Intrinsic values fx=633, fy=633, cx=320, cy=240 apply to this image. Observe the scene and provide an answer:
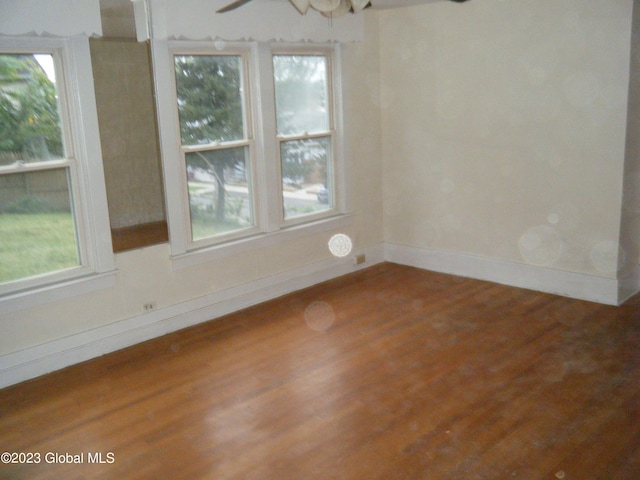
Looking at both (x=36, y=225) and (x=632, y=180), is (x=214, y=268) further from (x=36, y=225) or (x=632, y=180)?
(x=632, y=180)

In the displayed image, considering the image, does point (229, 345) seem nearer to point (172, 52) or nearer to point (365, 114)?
point (172, 52)

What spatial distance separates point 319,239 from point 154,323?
5.74ft

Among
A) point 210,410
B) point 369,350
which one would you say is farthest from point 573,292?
point 210,410

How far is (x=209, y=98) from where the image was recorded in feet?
15.6

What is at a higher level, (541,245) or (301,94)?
(301,94)

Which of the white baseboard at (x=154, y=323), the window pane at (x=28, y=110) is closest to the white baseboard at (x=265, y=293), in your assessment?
the white baseboard at (x=154, y=323)

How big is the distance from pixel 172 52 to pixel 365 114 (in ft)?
6.90

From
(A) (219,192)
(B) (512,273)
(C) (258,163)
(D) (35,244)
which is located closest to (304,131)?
(C) (258,163)

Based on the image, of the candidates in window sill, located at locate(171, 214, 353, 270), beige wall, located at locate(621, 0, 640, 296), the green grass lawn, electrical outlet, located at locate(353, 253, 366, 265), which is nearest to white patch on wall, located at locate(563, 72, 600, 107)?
beige wall, located at locate(621, 0, 640, 296)

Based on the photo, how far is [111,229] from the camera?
170 inches

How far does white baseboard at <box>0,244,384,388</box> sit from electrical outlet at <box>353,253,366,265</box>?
0.05 m

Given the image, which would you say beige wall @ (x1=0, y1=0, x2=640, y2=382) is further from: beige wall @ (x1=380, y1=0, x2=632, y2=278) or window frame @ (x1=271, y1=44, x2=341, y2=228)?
window frame @ (x1=271, y1=44, x2=341, y2=228)

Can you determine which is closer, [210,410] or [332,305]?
[210,410]

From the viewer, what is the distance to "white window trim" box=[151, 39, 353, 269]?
4.47m
